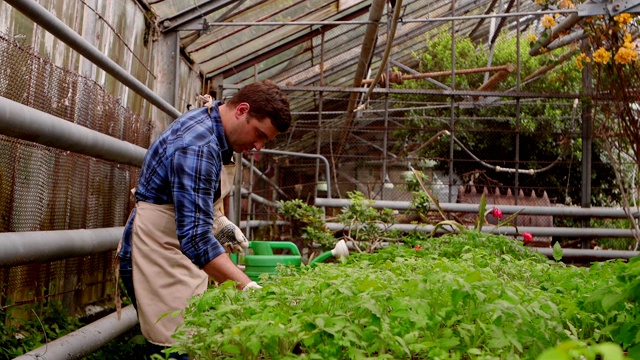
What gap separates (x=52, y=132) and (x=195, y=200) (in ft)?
1.81

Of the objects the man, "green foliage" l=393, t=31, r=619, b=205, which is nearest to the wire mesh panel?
the man

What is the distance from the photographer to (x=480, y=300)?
1.94 m

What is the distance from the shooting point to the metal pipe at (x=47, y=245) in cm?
256

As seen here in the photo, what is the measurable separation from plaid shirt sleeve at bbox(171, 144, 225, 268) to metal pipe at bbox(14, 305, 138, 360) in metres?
0.60

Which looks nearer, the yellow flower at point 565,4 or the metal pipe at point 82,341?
the metal pipe at point 82,341

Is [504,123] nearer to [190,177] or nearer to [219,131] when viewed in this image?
[219,131]

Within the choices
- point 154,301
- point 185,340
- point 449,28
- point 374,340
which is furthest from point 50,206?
point 449,28

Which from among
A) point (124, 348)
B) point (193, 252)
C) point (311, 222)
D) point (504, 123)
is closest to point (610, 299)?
point (193, 252)

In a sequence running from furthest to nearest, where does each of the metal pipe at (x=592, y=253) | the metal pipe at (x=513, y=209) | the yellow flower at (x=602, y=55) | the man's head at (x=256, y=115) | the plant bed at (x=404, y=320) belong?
the metal pipe at (x=592, y=253)
the metal pipe at (x=513, y=209)
the yellow flower at (x=602, y=55)
the man's head at (x=256, y=115)
the plant bed at (x=404, y=320)

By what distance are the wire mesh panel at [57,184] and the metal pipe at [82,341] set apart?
27 centimetres

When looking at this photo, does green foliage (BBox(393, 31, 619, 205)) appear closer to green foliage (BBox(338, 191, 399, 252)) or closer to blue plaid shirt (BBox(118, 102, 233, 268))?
green foliage (BBox(338, 191, 399, 252))

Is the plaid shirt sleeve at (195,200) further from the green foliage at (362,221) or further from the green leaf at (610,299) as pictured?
the green foliage at (362,221)

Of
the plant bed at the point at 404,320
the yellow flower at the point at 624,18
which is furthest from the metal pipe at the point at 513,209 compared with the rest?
the plant bed at the point at 404,320

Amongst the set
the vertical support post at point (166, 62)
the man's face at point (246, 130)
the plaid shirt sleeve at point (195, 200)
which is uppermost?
the vertical support post at point (166, 62)
